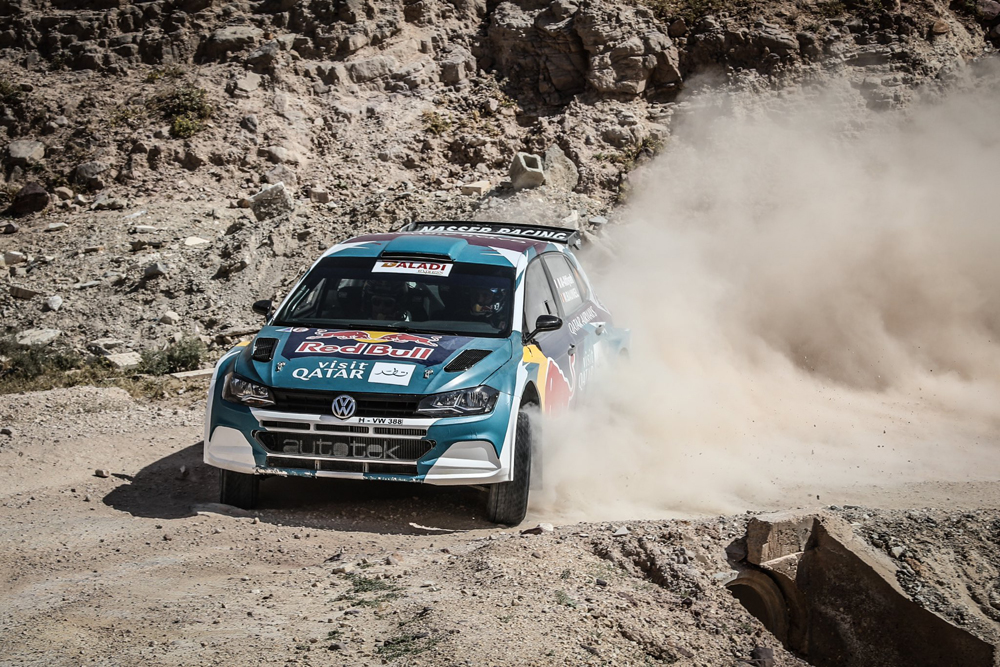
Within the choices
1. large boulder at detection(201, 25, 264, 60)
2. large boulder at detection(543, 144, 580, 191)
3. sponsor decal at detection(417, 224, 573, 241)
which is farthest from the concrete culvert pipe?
large boulder at detection(201, 25, 264, 60)

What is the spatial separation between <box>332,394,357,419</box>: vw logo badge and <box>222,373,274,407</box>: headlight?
1.41 feet

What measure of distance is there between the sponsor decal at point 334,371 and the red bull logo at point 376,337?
1.07ft

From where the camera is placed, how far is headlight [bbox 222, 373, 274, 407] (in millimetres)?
6031

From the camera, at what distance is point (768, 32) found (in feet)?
63.8

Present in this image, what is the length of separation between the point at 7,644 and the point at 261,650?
1.10 meters

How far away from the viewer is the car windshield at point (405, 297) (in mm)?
6734

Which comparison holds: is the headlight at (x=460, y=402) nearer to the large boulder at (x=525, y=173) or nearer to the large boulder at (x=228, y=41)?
the large boulder at (x=525, y=173)

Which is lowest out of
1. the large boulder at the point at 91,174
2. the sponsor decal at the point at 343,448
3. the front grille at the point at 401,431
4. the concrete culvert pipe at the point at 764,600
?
the large boulder at the point at 91,174

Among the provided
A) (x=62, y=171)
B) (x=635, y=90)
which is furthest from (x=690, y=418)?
(x=62, y=171)

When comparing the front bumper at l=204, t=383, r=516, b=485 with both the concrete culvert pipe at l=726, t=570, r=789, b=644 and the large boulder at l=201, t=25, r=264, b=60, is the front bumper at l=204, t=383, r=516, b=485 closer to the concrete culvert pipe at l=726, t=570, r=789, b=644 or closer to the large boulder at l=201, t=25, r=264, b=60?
the concrete culvert pipe at l=726, t=570, r=789, b=644

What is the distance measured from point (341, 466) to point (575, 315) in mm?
2569

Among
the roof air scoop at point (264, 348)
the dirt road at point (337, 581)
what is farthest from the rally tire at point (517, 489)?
the roof air scoop at point (264, 348)

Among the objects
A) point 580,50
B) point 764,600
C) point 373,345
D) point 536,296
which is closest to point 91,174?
point 580,50

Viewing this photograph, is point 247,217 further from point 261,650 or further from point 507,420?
point 261,650
